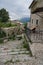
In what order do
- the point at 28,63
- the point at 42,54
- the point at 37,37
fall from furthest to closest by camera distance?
the point at 37,37, the point at 42,54, the point at 28,63

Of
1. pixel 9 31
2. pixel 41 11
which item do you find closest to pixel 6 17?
pixel 9 31

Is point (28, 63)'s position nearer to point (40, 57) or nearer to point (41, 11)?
point (40, 57)

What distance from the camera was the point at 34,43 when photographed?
45.2 feet

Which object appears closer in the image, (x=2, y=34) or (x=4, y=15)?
(x=2, y=34)

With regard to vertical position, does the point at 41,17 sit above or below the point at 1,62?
above

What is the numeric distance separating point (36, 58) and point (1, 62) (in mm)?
2020

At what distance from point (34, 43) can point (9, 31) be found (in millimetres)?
11463

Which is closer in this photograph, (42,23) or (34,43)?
(34,43)

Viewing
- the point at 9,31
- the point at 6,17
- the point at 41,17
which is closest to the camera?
the point at 41,17

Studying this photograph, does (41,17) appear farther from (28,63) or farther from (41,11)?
(28,63)

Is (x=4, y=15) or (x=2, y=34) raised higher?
(x=4, y=15)

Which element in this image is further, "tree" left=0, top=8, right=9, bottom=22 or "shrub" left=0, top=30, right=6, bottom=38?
"tree" left=0, top=8, right=9, bottom=22

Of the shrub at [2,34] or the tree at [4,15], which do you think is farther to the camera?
the tree at [4,15]

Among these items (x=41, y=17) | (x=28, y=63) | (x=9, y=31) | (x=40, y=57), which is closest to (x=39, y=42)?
(x=40, y=57)
